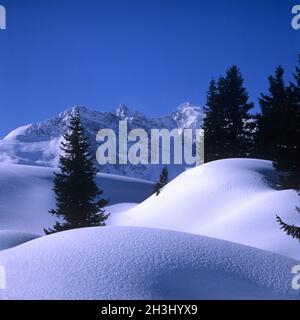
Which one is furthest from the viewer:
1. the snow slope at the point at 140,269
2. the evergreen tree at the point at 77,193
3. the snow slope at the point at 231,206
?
the evergreen tree at the point at 77,193

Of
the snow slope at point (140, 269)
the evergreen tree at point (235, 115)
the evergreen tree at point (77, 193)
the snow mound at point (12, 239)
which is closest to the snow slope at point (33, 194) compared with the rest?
the evergreen tree at point (77, 193)

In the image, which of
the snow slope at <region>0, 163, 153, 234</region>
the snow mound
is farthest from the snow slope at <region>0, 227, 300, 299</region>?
the snow slope at <region>0, 163, 153, 234</region>

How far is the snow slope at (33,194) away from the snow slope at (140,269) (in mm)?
28350

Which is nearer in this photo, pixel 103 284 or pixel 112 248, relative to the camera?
pixel 103 284

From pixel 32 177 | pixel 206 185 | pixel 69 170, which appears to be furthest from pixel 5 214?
pixel 206 185

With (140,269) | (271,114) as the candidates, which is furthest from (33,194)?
(140,269)

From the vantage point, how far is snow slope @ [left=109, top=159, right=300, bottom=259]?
56.0ft

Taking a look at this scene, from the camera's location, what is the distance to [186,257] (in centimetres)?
758

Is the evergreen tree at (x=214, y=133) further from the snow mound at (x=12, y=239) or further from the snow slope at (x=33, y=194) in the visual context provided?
the snow mound at (x=12, y=239)

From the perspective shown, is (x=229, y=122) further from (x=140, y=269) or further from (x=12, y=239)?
(x=140, y=269)

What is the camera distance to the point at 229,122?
37.8 metres

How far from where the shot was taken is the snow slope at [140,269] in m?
6.34
